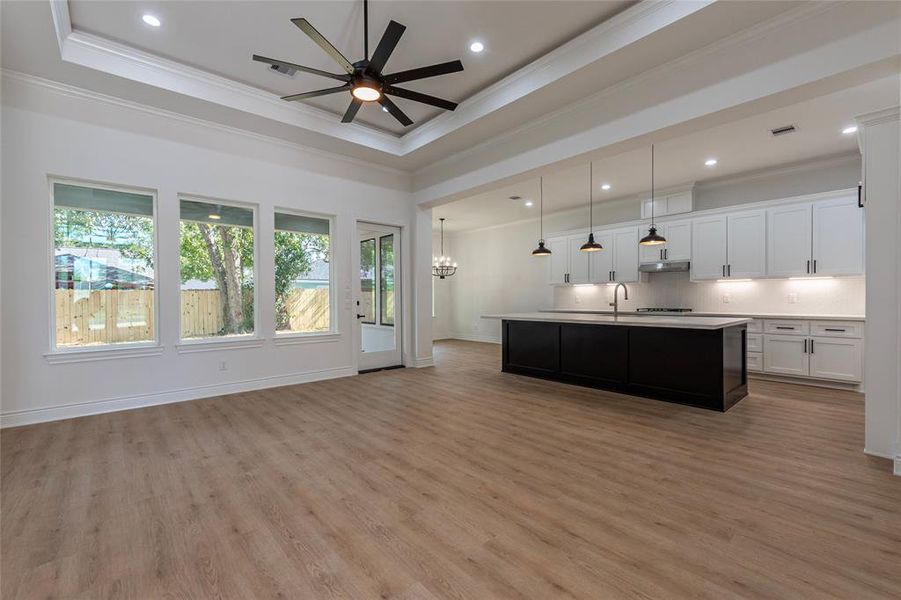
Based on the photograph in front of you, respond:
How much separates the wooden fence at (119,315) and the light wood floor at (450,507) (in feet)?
2.98

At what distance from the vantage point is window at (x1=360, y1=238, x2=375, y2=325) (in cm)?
659

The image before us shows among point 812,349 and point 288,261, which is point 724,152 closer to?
point 812,349

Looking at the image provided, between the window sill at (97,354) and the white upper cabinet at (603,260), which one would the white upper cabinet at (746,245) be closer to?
the white upper cabinet at (603,260)

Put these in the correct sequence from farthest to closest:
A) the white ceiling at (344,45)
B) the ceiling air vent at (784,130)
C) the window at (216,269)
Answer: the window at (216,269) < the ceiling air vent at (784,130) < the white ceiling at (344,45)

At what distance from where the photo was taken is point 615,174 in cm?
645

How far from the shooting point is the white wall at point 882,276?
9.35 feet

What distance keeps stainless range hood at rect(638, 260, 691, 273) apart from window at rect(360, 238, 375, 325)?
502cm

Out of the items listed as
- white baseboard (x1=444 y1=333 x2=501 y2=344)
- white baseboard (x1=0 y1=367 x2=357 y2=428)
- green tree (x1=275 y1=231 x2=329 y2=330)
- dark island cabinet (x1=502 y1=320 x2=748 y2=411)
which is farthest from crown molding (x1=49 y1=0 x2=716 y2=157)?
white baseboard (x1=444 y1=333 x2=501 y2=344)

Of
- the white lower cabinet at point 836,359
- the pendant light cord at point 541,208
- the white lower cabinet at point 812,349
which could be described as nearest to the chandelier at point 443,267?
the pendant light cord at point 541,208

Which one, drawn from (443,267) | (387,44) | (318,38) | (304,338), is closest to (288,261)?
(304,338)

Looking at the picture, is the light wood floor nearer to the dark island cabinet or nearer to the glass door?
the dark island cabinet

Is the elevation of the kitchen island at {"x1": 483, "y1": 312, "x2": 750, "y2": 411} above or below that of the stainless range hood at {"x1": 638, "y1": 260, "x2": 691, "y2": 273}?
below

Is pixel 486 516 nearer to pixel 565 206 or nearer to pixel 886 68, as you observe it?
pixel 886 68

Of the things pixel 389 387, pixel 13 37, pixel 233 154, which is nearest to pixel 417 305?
pixel 389 387
